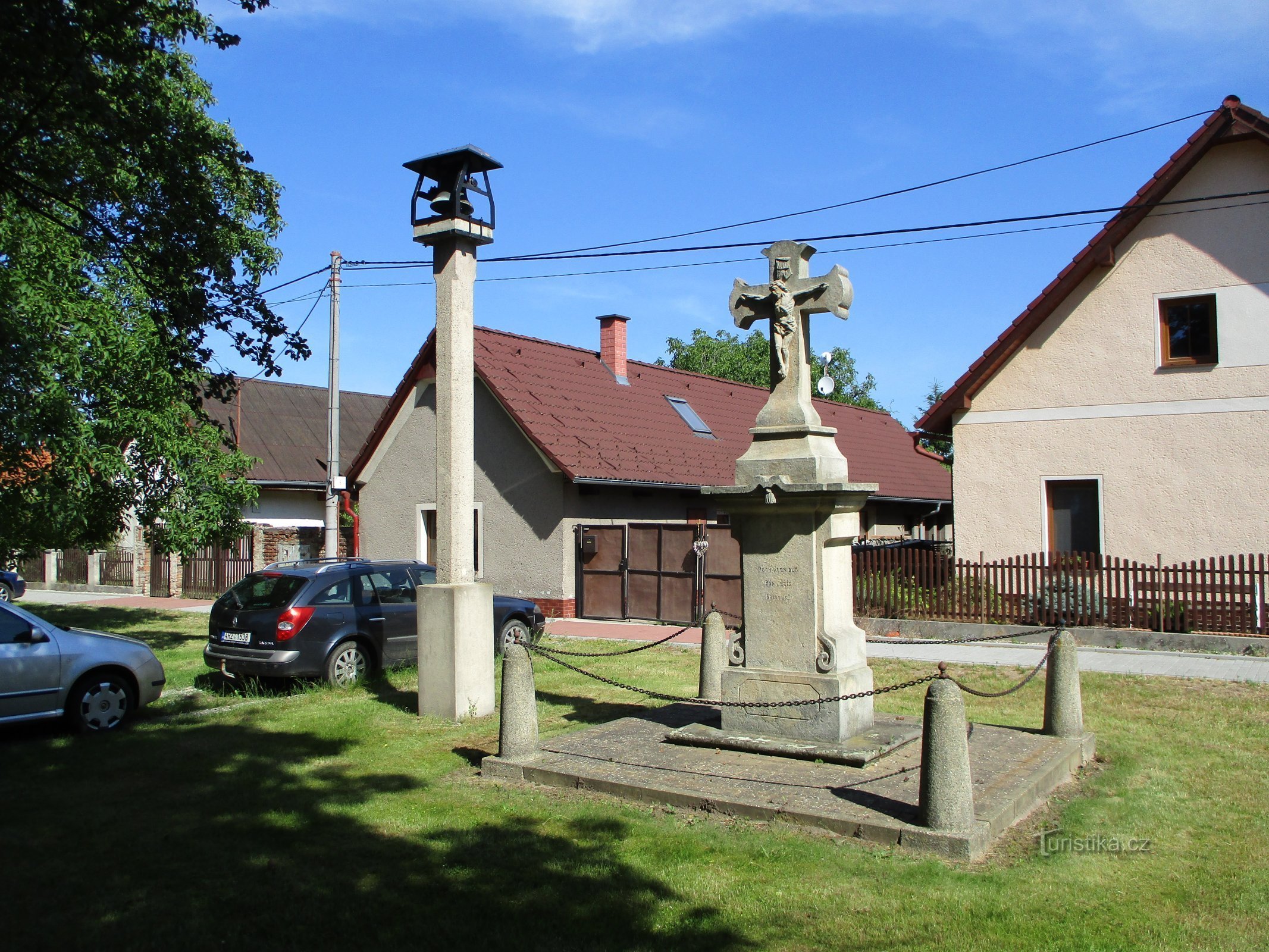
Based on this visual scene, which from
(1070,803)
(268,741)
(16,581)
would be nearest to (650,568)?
(268,741)

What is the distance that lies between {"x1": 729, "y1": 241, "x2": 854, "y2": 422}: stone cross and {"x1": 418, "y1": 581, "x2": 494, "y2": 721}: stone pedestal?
3664mm

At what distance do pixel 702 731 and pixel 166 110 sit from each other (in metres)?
8.29

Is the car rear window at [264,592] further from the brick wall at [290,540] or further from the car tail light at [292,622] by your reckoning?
the brick wall at [290,540]

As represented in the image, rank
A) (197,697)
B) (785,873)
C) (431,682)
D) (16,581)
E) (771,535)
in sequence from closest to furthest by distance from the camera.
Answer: (785,873) < (771,535) < (431,682) < (197,697) < (16,581)

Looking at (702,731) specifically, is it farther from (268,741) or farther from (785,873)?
(268,741)

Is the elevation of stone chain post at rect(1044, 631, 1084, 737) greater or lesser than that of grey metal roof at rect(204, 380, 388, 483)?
lesser

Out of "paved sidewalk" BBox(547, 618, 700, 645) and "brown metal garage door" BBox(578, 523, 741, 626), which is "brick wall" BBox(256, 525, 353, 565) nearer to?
"brown metal garage door" BBox(578, 523, 741, 626)

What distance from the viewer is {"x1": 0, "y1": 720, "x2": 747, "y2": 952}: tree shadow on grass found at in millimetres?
4934

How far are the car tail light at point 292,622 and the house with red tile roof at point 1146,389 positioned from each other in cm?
1194

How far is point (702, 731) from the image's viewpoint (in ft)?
27.2

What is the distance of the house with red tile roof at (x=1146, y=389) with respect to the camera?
16.3 metres

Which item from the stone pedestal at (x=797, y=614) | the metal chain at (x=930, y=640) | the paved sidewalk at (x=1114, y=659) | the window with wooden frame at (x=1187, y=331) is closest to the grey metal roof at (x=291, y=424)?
the metal chain at (x=930, y=640)

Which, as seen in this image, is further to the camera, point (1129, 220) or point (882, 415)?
point (882, 415)

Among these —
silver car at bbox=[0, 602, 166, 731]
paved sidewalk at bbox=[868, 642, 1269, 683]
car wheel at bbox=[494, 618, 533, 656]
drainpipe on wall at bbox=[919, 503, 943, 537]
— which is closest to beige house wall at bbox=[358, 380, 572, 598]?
car wheel at bbox=[494, 618, 533, 656]
